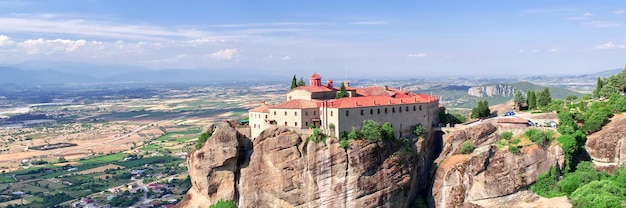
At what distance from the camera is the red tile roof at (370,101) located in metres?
61.6

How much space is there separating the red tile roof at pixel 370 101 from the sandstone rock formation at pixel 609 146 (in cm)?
1970

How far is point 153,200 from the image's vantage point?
110 meters

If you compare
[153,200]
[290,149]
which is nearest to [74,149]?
[153,200]

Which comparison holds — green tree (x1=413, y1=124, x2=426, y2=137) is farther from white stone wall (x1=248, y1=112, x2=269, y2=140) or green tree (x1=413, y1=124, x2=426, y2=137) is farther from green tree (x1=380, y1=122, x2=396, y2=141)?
white stone wall (x1=248, y1=112, x2=269, y2=140)

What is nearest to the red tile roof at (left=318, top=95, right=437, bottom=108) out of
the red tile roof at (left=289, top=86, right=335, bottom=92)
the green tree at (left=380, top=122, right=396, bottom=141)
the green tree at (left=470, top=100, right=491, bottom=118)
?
the green tree at (left=380, top=122, right=396, bottom=141)

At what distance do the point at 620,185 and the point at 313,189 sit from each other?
1263 inches

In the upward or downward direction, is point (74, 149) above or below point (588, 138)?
below

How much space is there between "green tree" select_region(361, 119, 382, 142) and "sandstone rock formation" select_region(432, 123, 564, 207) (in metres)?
9.96

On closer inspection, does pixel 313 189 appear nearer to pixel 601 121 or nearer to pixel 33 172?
pixel 601 121

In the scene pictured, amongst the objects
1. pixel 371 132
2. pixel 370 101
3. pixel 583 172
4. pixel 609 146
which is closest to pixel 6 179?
pixel 370 101

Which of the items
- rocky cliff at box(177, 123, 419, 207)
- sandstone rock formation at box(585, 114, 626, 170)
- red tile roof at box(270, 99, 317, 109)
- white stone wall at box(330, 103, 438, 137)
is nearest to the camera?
rocky cliff at box(177, 123, 419, 207)

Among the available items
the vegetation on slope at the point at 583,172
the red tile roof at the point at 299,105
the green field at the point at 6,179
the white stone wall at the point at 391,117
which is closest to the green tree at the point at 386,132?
the white stone wall at the point at 391,117

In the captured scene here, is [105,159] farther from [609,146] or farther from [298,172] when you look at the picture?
[609,146]

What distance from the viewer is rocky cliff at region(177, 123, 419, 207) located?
196 feet
